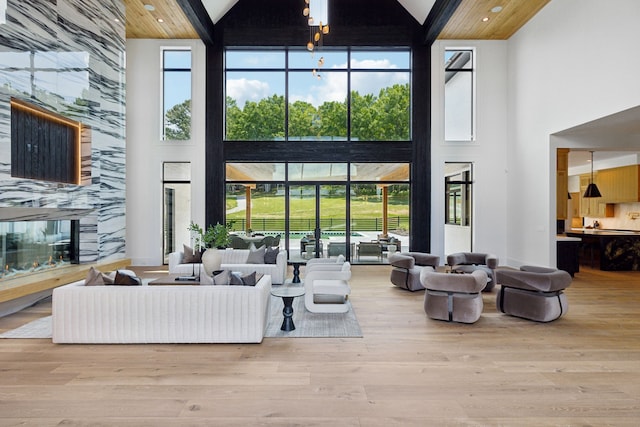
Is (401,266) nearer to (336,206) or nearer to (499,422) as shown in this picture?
(336,206)

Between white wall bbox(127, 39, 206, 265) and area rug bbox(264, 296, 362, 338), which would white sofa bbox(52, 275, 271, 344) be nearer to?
area rug bbox(264, 296, 362, 338)

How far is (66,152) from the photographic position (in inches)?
262

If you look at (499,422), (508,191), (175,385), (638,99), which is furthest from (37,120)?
(508,191)

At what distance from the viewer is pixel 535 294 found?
483 centimetres

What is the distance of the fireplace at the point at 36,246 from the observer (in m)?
5.54

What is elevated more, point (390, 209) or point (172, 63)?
point (172, 63)

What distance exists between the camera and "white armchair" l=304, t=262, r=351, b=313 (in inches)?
Result: 199

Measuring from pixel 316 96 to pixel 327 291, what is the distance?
20.7ft

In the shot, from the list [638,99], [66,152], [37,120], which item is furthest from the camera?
[66,152]

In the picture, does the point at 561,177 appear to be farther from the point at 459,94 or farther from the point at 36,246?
the point at 36,246

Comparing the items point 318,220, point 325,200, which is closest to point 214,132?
point 325,200

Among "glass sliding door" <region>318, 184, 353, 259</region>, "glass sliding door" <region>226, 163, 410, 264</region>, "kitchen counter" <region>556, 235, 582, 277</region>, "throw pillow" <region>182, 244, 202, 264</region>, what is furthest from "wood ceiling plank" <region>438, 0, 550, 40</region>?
"throw pillow" <region>182, 244, 202, 264</region>

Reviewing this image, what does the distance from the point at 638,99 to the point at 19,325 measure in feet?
31.3

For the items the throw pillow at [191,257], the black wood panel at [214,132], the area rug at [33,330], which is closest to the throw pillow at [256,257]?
the throw pillow at [191,257]
